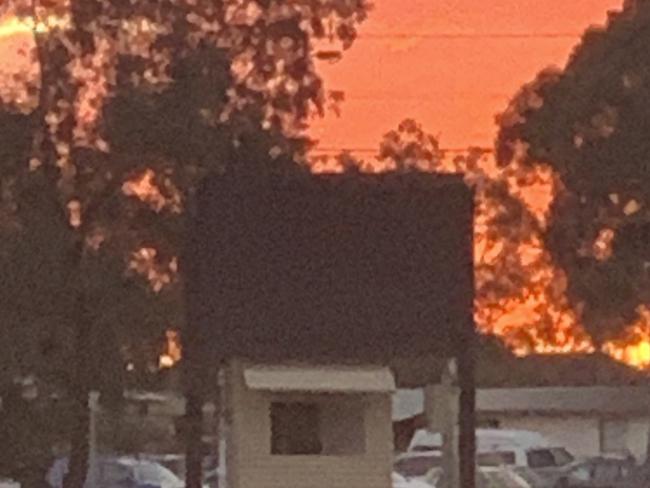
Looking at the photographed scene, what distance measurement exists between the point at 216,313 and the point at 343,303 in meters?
1.42

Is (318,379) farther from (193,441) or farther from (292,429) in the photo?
(193,441)

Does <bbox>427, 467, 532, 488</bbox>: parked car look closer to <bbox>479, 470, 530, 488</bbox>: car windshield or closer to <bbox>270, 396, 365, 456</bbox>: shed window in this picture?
<bbox>479, 470, 530, 488</bbox>: car windshield

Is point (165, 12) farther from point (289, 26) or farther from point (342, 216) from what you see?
point (342, 216)

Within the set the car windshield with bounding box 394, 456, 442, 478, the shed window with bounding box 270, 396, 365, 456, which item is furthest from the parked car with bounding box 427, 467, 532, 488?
the shed window with bounding box 270, 396, 365, 456

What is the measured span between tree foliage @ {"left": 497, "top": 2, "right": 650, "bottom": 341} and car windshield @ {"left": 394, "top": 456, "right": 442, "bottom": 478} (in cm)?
968

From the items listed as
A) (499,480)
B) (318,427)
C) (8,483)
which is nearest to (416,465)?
(499,480)

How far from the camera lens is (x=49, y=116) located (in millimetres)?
24797

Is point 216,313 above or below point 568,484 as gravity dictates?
above

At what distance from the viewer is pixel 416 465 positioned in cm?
4134

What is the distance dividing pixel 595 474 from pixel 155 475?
418 inches

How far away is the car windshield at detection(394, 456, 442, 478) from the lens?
1585 inches

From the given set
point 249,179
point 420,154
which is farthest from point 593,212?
point 249,179

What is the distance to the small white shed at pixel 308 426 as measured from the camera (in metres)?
22.8

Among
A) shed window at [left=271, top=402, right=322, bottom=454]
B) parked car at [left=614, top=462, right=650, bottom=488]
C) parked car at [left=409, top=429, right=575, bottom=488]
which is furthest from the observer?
parked car at [left=409, top=429, right=575, bottom=488]
